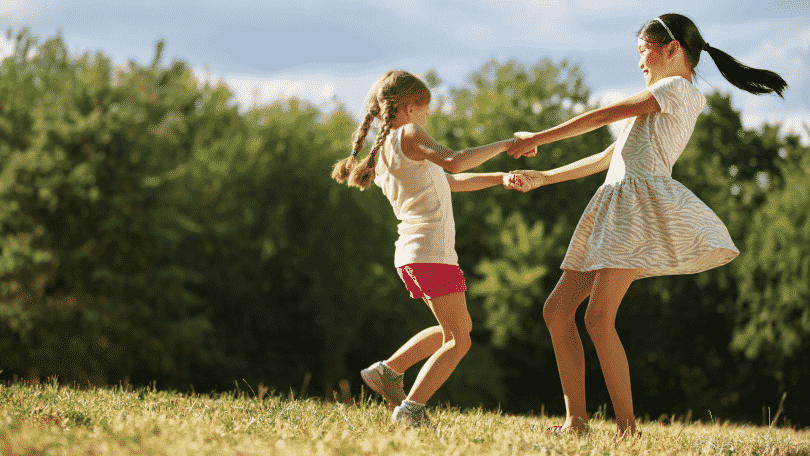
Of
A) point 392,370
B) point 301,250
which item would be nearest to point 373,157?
point 392,370

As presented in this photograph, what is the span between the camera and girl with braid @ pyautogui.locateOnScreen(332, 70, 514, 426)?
12.2ft

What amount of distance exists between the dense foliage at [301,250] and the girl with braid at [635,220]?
665 inches

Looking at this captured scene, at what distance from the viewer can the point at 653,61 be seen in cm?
384

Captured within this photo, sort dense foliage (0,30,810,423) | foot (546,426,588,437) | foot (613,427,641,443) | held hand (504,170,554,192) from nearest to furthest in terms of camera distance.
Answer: foot (613,427,641,443) < foot (546,426,588,437) < held hand (504,170,554,192) < dense foliage (0,30,810,423)

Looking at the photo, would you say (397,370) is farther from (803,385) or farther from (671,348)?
(671,348)

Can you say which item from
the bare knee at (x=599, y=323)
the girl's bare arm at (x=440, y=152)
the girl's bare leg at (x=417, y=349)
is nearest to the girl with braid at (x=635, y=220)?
the bare knee at (x=599, y=323)

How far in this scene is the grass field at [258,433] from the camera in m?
2.74

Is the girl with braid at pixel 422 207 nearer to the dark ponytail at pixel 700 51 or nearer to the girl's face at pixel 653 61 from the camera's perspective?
the girl's face at pixel 653 61

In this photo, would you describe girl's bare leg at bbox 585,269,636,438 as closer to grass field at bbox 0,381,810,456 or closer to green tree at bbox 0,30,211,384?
grass field at bbox 0,381,810,456

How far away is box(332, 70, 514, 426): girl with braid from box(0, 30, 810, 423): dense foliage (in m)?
16.2

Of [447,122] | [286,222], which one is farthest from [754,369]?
[286,222]

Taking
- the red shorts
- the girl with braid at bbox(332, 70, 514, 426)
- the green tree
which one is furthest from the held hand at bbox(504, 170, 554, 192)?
the green tree

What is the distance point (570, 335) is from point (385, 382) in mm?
1119

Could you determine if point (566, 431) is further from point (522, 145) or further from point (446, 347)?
point (522, 145)
